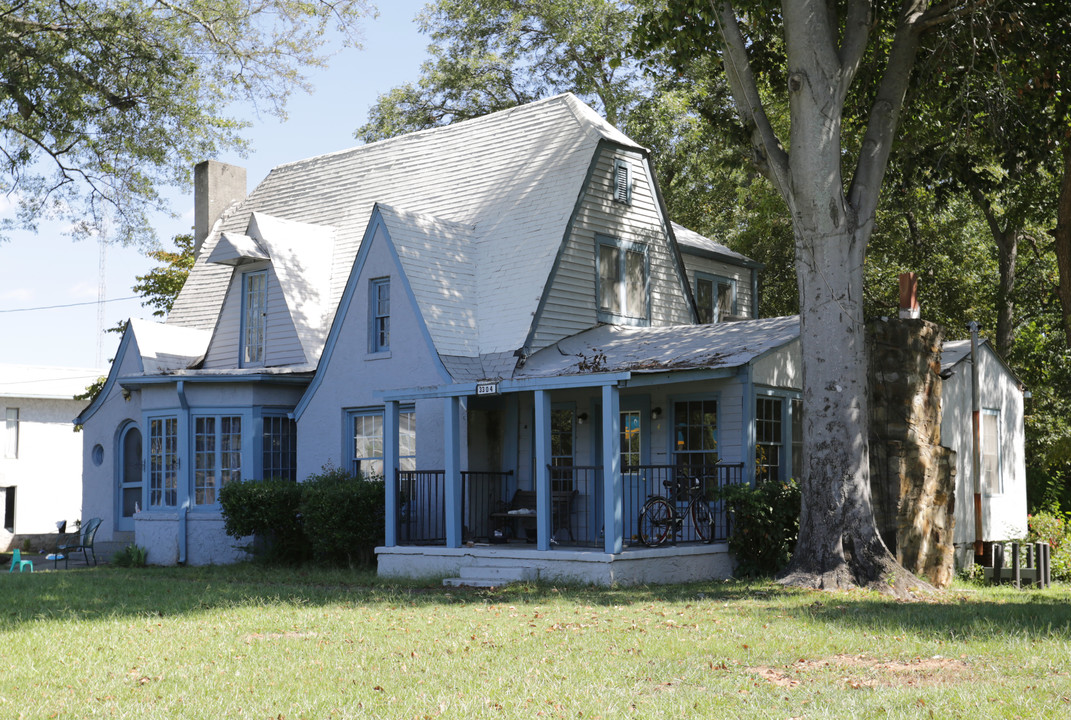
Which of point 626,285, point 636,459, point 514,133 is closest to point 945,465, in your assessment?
point 636,459

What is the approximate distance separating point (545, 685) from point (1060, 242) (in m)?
12.9

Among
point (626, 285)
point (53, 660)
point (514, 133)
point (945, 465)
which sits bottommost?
point (53, 660)

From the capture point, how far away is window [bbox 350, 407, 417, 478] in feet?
62.1

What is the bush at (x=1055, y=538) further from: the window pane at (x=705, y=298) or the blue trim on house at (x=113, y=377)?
the blue trim on house at (x=113, y=377)

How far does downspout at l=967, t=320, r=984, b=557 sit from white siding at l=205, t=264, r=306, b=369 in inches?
485

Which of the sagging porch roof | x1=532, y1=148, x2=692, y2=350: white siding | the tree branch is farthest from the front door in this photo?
the tree branch

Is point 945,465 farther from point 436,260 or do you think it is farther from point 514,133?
point 514,133

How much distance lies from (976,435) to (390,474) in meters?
10.1

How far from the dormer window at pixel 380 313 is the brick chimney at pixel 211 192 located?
9.35 metres

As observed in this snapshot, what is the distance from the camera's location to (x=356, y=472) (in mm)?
19438

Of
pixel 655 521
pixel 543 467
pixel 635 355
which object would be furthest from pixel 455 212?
pixel 655 521

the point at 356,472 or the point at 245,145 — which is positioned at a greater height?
the point at 245,145

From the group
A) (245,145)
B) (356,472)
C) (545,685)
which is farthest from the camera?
(245,145)

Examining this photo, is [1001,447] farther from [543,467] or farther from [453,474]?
[453,474]
